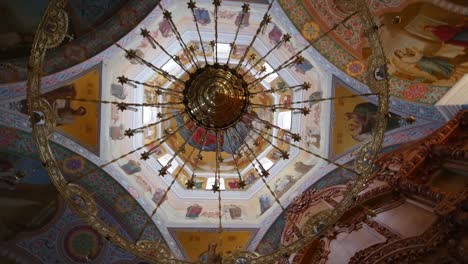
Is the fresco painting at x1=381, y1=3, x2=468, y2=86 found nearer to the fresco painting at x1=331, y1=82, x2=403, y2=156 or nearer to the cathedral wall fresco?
the cathedral wall fresco

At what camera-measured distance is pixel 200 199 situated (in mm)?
10227

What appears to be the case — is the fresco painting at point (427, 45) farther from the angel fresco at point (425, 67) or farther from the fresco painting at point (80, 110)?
the fresco painting at point (80, 110)

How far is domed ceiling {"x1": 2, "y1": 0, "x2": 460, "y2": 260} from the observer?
8375mm

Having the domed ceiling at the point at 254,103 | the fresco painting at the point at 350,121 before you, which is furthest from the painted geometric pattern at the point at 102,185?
the fresco painting at the point at 350,121

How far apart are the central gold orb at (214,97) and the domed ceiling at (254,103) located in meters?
2.67

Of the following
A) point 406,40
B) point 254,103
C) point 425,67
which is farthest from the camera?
point 425,67

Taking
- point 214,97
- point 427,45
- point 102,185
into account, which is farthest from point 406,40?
point 102,185

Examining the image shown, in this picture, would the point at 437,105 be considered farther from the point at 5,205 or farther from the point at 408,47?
the point at 5,205

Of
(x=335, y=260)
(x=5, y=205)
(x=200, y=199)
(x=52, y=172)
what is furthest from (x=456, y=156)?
(x=5, y=205)

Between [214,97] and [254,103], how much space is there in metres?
3.36

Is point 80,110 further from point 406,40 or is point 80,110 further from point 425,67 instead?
point 425,67

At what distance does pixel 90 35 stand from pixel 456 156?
655 cm

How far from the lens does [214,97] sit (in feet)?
16.1

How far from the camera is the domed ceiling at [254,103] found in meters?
8.38
